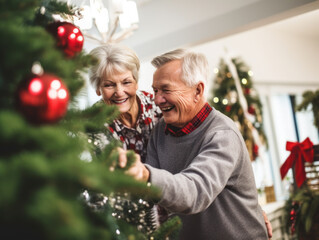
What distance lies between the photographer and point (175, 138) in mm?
1455

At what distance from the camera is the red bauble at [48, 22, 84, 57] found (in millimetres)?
652

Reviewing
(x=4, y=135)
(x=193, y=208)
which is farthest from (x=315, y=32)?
(x=4, y=135)

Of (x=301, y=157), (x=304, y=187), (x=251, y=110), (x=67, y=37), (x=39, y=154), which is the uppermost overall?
(x=251, y=110)

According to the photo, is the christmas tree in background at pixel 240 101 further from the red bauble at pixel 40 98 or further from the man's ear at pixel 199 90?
the red bauble at pixel 40 98

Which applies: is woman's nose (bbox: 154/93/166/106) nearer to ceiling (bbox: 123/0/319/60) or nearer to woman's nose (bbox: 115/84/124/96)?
woman's nose (bbox: 115/84/124/96)

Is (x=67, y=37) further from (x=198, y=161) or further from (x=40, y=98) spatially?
(x=198, y=161)

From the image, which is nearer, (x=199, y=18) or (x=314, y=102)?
(x=314, y=102)

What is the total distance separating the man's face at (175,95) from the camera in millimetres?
1443

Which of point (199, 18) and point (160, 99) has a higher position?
point (199, 18)

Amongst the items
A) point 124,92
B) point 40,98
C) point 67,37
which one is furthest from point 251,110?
point 40,98

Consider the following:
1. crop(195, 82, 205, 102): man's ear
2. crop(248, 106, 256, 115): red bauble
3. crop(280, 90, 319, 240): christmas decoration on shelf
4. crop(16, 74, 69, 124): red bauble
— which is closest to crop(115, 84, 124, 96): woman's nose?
crop(195, 82, 205, 102): man's ear

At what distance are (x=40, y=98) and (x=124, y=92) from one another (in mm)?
1192

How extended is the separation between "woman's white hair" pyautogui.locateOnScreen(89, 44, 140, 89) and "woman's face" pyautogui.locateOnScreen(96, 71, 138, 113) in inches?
0.8

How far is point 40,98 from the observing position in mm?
417
